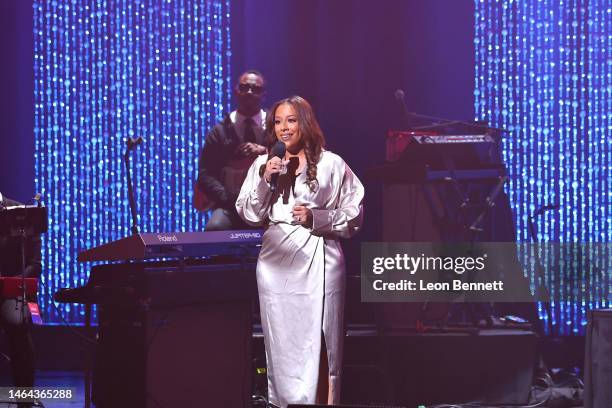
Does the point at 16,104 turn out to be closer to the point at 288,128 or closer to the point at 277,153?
the point at 288,128

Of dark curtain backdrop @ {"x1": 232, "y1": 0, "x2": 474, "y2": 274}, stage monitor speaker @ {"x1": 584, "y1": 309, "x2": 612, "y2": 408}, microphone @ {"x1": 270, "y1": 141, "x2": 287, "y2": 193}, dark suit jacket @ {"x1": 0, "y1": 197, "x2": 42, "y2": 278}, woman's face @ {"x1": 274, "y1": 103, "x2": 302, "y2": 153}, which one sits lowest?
stage monitor speaker @ {"x1": 584, "y1": 309, "x2": 612, "y2": 408}

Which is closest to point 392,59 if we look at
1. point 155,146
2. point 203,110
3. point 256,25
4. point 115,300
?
point 256,25

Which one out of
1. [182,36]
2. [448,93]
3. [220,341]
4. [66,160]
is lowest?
[220,341]

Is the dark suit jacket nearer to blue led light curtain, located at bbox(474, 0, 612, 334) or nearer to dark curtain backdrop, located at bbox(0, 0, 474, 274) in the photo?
dark curtain backdrop, located at bbox(0, 0, 474, 274)

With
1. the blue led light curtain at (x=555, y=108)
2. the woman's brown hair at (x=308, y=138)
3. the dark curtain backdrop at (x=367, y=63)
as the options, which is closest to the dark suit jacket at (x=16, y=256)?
the woman's brown hair at (x=308, y=138)

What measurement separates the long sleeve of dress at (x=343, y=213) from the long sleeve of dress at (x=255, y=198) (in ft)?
0.75

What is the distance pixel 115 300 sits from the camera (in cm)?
437

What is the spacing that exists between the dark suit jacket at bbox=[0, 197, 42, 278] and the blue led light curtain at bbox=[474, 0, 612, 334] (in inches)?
137

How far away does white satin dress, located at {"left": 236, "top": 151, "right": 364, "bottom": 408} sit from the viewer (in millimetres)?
3748

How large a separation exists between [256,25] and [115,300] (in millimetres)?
3368

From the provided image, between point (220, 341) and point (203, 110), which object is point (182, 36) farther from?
point (220, 341)

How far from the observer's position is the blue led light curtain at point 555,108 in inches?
262

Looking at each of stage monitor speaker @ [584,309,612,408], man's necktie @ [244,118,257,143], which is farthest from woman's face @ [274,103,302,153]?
man's necktie @ [244,118,257,143]

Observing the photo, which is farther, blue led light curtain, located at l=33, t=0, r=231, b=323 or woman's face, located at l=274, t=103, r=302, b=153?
blue led light curtain, located at l=33, t=0, r=231, b=323
